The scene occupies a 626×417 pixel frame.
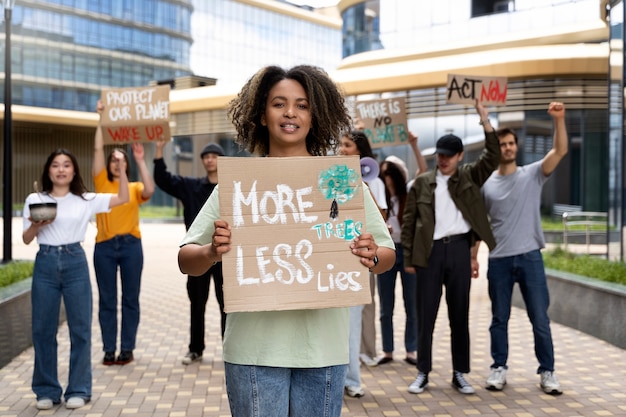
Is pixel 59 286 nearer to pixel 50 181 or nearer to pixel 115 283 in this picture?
pixel 50 181

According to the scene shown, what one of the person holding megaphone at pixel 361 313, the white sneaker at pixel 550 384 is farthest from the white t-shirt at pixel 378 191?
the white sneaker at pixel 550 384

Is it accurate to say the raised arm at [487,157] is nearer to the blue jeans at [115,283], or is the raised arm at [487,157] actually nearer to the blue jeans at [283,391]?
the blue jeans at [115,283]

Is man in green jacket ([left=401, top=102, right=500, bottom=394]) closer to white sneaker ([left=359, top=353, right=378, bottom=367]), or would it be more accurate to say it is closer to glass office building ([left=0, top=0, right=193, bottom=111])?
white sneaker ([left=359, top=353, right=378, bottom=367])

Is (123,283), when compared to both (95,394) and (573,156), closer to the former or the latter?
(95,394)

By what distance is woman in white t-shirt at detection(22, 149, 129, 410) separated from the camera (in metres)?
5.94

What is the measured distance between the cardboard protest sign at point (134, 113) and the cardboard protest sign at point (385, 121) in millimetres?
2488

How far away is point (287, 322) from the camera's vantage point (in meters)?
2.62

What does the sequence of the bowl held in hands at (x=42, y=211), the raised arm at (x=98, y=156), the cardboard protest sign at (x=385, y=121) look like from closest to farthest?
the bowl held in hands at (x=42, y=211) → the raised arm at (x=98, y=156) → the cardboard protest sign at (x=385, y=121)

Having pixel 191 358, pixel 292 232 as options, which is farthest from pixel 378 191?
pixel 292 232

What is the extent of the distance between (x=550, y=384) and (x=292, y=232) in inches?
178

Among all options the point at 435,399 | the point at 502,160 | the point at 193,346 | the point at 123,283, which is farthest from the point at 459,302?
the point at 123,283

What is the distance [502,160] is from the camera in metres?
6.59

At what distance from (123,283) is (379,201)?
2737 millimetres

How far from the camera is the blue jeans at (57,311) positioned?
5934mm
